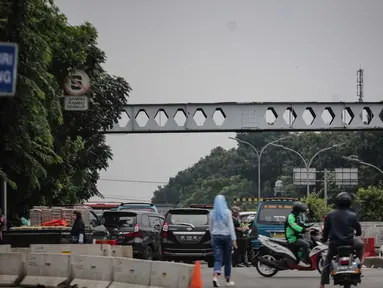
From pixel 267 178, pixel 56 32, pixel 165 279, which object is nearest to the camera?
pixel 165 279

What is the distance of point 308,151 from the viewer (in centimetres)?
13500

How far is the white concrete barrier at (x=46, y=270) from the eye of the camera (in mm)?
19969

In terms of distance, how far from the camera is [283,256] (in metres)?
22.3

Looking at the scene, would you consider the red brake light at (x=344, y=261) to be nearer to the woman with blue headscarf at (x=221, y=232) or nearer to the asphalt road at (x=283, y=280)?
the woman with blue headscarf at (x=221, y=232)

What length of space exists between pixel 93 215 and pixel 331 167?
84.1 meters

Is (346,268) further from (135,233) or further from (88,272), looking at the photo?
(135,233)

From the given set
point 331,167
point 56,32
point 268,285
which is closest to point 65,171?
point 56,32

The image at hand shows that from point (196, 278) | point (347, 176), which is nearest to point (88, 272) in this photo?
point (196, 278)

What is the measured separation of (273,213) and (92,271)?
1283 centimetres

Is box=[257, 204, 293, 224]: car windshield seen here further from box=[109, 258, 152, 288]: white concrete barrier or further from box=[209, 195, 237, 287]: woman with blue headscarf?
box=[109, 258, 152, 288]: white concrete barrier

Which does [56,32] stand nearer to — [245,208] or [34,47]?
[34,47]

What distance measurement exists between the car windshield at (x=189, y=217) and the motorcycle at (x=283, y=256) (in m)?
5.51

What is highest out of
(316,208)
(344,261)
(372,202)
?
(372,202)

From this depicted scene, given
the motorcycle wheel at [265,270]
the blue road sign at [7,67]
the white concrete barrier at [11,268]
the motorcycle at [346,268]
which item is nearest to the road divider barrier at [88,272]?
the white concrete barrier at [11,268]
